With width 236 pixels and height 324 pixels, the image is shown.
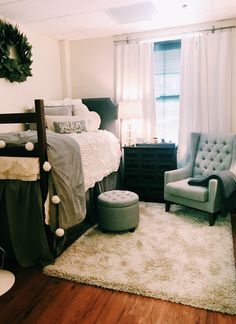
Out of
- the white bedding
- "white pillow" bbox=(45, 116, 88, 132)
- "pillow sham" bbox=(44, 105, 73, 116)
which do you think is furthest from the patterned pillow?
"pillow sham" bbox=(44, 105, 73, 116)

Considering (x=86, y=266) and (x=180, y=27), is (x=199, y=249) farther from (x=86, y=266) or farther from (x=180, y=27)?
(x=180, y=27)

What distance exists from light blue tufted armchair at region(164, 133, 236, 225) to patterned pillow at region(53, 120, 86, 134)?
1227 mm

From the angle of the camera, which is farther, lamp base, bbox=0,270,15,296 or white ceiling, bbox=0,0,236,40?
white ceiling, bbox=0,0,236,40

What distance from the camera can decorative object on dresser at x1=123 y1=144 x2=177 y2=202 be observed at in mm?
3678

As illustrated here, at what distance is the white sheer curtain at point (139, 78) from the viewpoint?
13.0 feet

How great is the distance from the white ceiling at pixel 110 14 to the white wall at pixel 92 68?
350 mm

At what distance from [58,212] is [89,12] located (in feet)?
7.93

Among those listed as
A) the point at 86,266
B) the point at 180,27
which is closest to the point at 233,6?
the point at 180,27

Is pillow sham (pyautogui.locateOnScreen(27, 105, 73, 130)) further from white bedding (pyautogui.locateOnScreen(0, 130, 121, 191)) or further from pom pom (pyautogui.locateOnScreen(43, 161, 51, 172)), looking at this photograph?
pom pom (pyautogui.locateOnScreen(43, 161, 51, 172))

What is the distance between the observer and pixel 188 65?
375 centimetres

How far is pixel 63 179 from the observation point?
Answer: 6.91 ft

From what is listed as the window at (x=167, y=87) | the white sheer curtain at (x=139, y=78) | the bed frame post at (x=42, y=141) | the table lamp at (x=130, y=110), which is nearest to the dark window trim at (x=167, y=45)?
the window at (x=167, y=87)

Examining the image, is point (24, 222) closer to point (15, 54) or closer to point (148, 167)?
point (148, 167)

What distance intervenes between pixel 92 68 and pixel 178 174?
2253 mm
